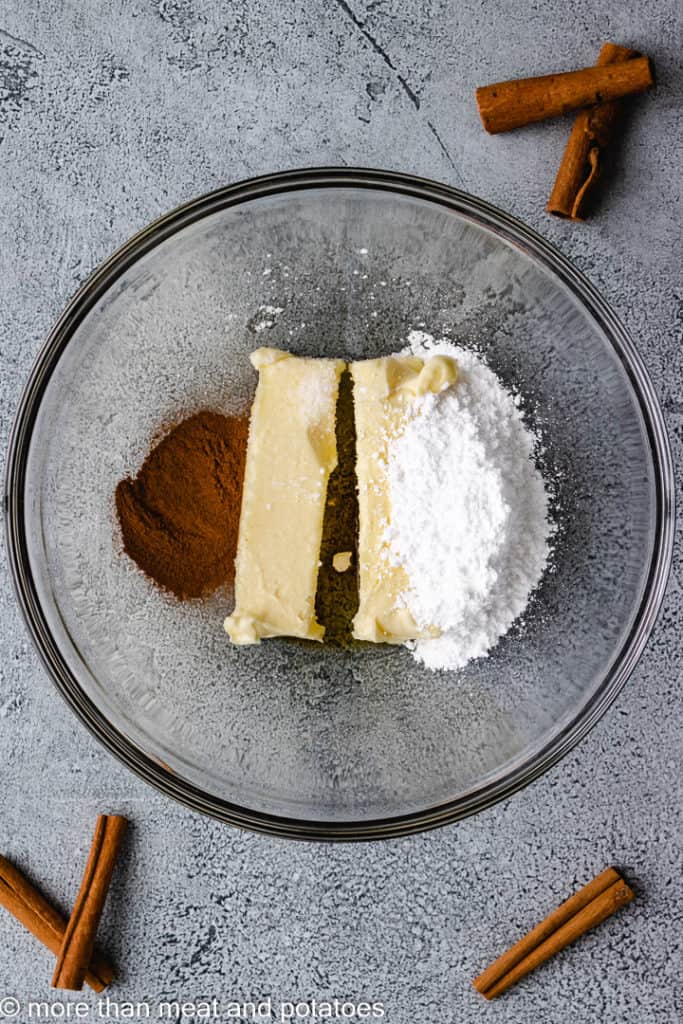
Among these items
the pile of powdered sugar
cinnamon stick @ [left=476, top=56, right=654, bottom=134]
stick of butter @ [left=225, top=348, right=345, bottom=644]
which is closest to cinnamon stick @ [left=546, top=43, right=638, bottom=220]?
cinnamon stick @ [left=476, top=56, right=654, bottom=134]

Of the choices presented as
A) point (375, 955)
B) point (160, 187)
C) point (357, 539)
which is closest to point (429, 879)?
point (375, 955)

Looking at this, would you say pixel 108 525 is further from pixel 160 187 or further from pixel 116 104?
pixel 116 104

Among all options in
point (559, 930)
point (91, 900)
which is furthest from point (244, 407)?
point (559, 930)

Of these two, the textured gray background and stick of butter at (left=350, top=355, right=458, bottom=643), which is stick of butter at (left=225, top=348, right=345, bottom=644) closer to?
stick of butter at (left=350, top=355, right=458, bottom=643)

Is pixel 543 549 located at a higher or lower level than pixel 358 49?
lower

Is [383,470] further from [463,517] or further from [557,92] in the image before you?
[557,92]

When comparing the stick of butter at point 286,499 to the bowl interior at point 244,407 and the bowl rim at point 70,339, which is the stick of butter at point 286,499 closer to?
the bowl interior at point 244,407
